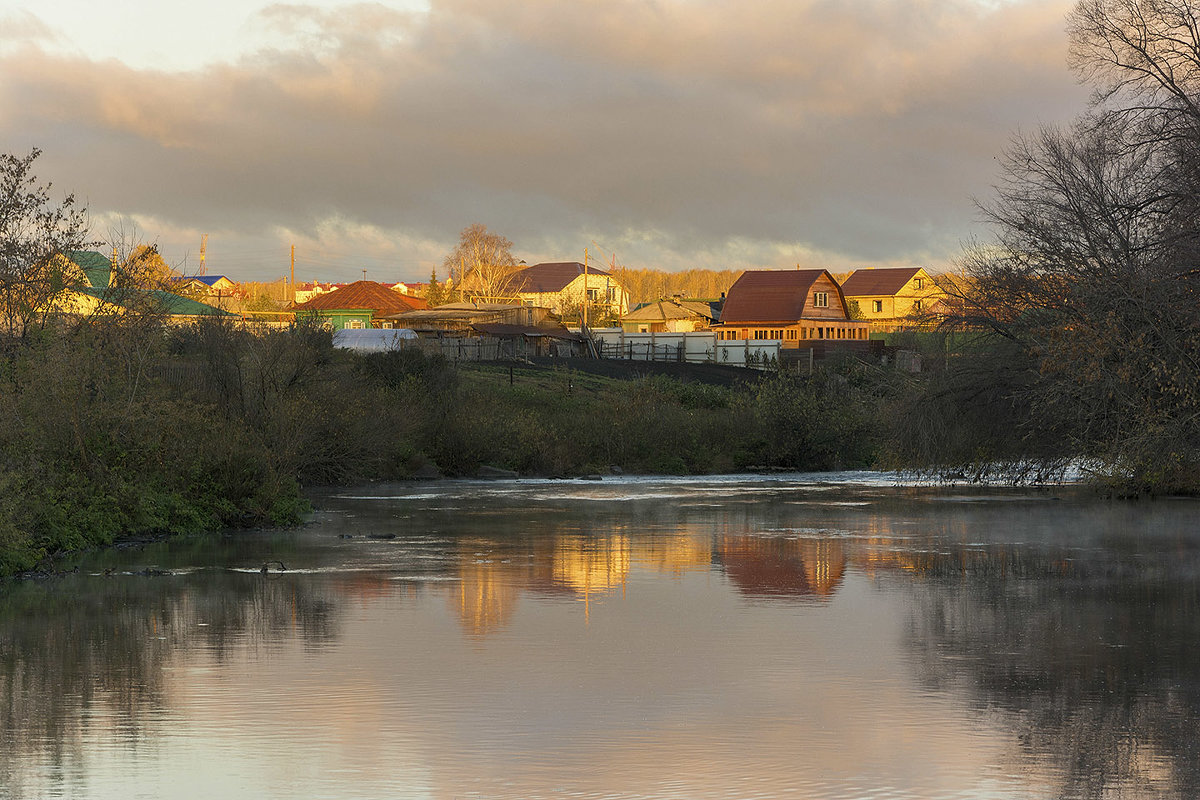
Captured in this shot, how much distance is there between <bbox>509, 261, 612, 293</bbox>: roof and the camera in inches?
5645

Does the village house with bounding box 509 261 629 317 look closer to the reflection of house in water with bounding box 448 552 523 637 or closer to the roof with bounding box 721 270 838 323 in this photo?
the roof with bounding box 721 270 838 323

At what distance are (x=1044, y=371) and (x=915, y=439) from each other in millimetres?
6431

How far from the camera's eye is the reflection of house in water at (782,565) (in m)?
19.7

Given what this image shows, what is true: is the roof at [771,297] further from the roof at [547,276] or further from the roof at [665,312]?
the roof at [547,276]

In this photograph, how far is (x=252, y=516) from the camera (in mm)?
28484

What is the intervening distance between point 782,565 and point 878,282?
11237cm

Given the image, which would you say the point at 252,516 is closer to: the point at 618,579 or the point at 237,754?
the point at 618,579

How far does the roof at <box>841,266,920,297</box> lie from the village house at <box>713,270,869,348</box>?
53.1 feet

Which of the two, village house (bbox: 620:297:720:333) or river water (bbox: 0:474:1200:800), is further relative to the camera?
village house (bbox: 620:297:720:333)

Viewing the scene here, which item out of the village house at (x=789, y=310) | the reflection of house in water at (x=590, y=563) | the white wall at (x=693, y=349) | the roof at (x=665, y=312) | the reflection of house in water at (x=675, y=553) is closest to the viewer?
the reflection of house in water at (x=590, y=563)

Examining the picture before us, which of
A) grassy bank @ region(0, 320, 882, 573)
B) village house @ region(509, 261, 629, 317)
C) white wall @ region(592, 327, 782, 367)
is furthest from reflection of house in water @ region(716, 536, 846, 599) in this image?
village house @ region(509, 261, 629, 317)

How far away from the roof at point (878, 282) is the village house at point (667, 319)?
44.5 feet

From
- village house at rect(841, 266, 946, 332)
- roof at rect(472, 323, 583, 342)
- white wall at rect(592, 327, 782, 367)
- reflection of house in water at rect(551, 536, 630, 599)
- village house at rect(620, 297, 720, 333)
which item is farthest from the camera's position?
village house at rect(841, 266, 946, 332)

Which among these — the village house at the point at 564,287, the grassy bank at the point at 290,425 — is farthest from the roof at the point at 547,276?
the grassy bank at the point at 290,425
